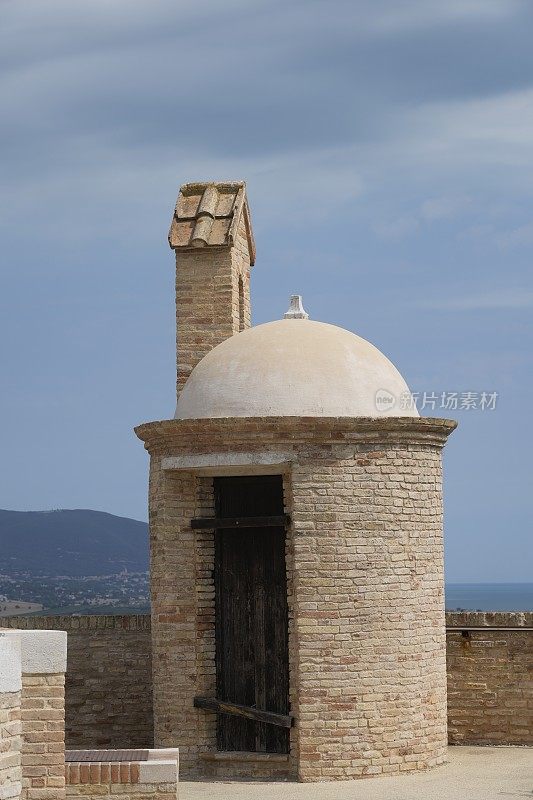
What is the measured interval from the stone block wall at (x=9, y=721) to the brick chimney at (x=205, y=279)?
7.80m

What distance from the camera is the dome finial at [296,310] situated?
1634 centimetres

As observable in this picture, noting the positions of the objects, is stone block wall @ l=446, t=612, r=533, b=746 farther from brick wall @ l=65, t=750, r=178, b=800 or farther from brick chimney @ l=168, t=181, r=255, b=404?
brick wall @ l=65, t=750, r=178, b=800

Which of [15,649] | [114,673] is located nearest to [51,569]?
[114,673]

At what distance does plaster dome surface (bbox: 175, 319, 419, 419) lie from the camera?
1484cm

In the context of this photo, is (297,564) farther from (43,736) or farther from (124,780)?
(43,736)

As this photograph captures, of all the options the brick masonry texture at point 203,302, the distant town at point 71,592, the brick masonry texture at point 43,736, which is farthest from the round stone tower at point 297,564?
the distant town at point 71,592

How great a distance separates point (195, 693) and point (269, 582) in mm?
1433

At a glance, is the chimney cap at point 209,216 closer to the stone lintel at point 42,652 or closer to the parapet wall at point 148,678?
the parapet wall at point 148,678

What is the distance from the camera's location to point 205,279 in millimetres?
16859

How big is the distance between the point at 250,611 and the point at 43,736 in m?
5.22

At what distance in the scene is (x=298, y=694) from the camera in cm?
1439

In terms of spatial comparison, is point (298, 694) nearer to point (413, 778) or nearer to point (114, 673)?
point (413, 778)

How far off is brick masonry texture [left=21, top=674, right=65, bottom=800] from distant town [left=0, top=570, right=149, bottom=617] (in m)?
80.4

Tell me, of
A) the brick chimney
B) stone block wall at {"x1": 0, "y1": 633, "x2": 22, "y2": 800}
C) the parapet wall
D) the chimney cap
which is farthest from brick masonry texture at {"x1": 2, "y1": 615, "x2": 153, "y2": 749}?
stone block wall at {"x1": 0, "y1": 633, "x2": 22, "y2": 800}
